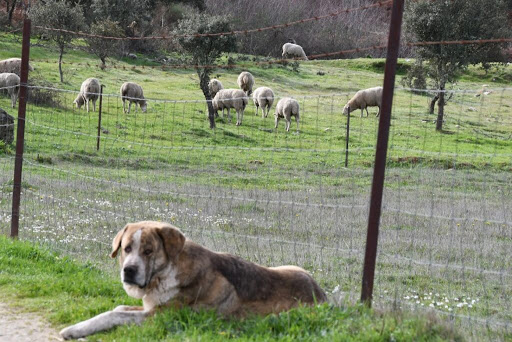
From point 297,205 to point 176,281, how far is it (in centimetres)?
505

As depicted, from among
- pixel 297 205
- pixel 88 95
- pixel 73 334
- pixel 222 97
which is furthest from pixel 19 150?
pixel 222 97

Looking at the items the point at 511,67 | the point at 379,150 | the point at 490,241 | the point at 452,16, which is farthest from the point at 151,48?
the point at 379,150

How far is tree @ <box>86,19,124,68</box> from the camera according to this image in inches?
1842

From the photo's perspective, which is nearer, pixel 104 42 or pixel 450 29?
pixel 450 29

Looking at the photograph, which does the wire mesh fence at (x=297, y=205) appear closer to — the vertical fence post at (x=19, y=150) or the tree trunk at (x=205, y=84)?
the vertical fence post at (x=19, y=150)

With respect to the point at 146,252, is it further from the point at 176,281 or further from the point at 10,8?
the point at 10,8

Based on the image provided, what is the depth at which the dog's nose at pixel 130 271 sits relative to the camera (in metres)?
5.56

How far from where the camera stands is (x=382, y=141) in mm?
6191

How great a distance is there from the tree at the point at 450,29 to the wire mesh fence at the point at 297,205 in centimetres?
1038

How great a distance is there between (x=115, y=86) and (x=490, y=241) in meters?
30.4

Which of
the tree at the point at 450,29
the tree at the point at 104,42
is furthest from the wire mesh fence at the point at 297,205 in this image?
the tree at the point at 104,42

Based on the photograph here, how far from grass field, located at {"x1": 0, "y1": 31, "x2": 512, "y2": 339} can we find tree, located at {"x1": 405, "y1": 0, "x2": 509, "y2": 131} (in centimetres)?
281

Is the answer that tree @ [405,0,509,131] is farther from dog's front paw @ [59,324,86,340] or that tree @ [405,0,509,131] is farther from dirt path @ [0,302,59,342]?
Result: dog's front paw @ [59,324,86,340]

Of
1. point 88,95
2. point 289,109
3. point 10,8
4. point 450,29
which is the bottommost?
point 88,95
